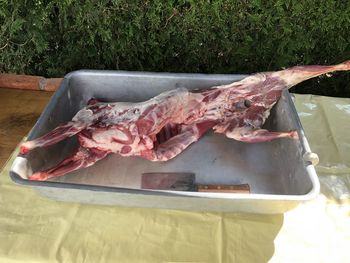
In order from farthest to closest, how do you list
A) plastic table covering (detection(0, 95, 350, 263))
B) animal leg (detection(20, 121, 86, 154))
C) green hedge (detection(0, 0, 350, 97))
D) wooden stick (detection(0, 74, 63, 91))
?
wooden stick (detection(0, 74, 63, 91)) < green hedge (detection(0, 0, 350, 97)) < animal leg (detection(20, 121, 86, 154)) < plastic table covering (detection(0, 95, 350, 263))

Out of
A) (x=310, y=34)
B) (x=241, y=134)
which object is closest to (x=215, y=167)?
(x=241, y=134)

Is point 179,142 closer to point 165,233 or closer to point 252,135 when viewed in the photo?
point 252,135

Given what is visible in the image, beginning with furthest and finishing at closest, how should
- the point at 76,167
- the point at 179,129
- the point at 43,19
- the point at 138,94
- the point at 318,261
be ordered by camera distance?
the point at 43,19
the point at 138,94
the point at 179,129
the point at 76,167
the point at 318,261

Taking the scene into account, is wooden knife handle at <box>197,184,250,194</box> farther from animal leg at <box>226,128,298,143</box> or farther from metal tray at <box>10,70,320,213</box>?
animal leg at <box>226,128,298,143</box>

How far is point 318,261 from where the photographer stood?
1154 mm

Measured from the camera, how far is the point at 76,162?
4.60ft

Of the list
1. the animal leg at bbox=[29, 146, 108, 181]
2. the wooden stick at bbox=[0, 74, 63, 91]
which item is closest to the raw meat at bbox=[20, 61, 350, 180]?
the animal leg at bbox=[29, 146, 108, 181]

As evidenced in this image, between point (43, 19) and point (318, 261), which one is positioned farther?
point (43, 19)

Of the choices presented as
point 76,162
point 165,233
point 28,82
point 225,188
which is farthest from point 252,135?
point 28,82

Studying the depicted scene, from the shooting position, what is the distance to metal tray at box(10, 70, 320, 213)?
117cm

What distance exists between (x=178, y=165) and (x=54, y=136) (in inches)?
18.0

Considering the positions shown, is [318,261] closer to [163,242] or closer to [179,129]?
[163,242]

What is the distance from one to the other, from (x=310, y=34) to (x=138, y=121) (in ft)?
3.40

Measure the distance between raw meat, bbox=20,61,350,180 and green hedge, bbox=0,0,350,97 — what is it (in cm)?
51
